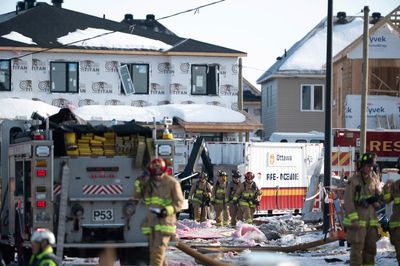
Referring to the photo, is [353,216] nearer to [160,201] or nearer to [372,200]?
[372,200]

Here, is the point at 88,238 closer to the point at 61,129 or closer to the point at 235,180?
the point at 61,129

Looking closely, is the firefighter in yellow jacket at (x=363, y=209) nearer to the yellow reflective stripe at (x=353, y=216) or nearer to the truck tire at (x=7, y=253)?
the yellow reflective stripe at (x=353, y=216)

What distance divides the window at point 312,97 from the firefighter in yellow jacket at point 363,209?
1589 inches

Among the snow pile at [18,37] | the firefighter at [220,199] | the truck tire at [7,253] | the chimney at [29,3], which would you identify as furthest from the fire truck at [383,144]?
the chimney at [29,3]

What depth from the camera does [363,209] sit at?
1443cm

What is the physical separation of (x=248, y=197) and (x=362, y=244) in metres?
12.9

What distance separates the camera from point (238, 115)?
42.7 metres

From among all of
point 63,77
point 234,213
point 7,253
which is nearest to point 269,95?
point 63,77

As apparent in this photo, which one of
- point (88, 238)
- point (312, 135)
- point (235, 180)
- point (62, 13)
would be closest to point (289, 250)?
point (88, 238)

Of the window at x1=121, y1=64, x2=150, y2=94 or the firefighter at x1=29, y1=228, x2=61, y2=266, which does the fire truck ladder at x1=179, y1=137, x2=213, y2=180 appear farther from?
the firefighter at x1=29, y1=228, x2=61, y2=266

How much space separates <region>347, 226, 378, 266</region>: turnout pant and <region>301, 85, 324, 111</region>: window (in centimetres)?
4039

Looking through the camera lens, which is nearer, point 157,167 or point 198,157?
point 157,167

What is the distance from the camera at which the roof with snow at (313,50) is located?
54.8 meters

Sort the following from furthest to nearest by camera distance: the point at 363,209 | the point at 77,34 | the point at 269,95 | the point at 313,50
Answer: the point at 269,95, the point at 313,50, the point at 77,34, the point at 363,209
